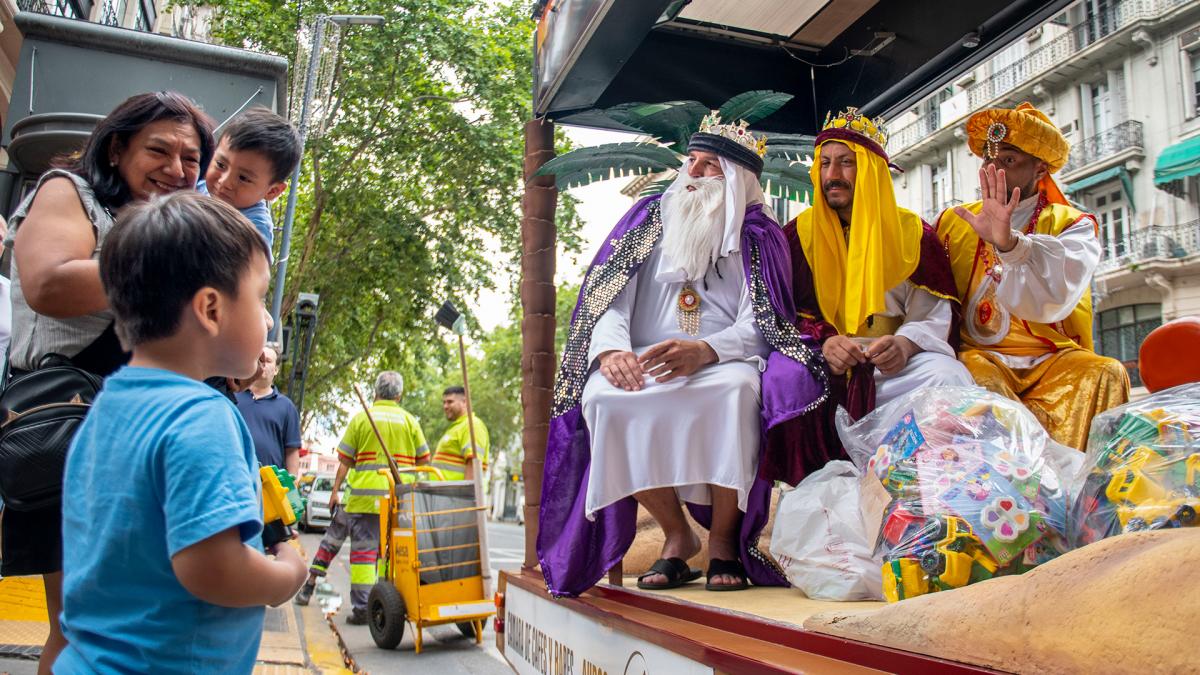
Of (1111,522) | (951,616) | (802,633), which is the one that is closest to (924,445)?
(1111,522)

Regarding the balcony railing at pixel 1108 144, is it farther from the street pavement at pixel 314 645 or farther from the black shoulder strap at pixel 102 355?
the black shoulder strap at pixel 102 355

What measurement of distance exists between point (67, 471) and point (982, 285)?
10.1 ft

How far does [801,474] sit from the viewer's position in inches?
121

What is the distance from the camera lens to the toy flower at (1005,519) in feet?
6.27

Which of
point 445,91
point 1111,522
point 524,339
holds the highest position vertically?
point 445,91

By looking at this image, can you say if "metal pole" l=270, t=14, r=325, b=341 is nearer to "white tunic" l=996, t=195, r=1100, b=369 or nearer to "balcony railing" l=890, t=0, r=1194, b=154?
"balcony railing" l=890, t=0, r=1194, b=154

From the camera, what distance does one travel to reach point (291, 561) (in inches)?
58.9

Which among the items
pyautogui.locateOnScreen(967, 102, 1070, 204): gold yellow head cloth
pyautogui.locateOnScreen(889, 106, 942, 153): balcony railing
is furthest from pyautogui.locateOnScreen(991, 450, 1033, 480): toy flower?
pyautogui.locateOnScreen(889, 106, 942, 153): balcony railing

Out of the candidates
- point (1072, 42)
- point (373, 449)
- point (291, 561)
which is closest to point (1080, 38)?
point (1072, 42)

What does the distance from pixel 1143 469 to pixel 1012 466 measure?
355 millimetres

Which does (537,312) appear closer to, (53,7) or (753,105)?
(753,105)

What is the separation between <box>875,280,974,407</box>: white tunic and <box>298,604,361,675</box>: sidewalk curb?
10.8ft

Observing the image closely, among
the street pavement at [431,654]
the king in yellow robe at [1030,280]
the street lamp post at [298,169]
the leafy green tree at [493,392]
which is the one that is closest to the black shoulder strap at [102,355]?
the king in yellow robe at [1030,280]

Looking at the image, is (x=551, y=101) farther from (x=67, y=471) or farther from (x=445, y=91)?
(x=445, y=91)
